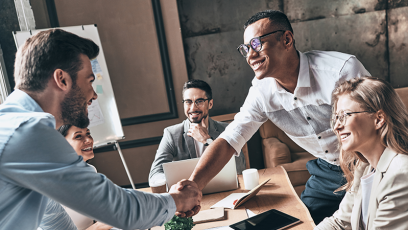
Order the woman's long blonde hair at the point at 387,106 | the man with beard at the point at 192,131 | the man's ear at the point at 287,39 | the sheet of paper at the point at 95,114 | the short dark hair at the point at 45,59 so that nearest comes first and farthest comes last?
the short dark hair at the point at 45,59 < the woman's long blonde hair at the point at 387,106 < the man's ear at the point at 287,39 < the man with beard at the point at 192,131 < the sheet of paper at the point at 95,114

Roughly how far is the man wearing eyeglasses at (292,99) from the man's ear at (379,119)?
0.36 m

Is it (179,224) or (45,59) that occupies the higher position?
(45,59)

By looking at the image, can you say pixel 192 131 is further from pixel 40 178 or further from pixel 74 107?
pixel 40 178

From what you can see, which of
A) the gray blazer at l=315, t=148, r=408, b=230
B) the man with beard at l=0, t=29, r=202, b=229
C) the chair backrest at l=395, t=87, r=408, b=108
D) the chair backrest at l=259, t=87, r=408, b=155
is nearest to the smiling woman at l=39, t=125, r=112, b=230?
the man with beard at l=0, t=29, r=202, b=229

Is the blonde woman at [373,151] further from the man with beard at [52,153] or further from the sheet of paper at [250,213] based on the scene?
the man with beard at [52,153]

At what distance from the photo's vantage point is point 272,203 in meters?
1.47

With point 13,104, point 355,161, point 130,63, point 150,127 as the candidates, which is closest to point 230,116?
point 150,127

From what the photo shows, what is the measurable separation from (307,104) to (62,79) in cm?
122

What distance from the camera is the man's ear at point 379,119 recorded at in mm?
1151

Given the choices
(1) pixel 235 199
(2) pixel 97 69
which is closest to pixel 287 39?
(1) pixel 235 199

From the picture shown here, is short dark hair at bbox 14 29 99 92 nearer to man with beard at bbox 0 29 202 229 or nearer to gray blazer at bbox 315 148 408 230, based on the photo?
man with beard at bbox 0 29 202 229

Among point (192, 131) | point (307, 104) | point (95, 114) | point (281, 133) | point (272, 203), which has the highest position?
point (307, 104)

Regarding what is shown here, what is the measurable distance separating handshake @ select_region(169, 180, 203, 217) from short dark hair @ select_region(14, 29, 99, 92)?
2.08 feet

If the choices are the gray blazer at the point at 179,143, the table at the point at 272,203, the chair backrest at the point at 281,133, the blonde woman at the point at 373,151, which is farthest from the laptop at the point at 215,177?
the chair backrest at the point at 281,133
